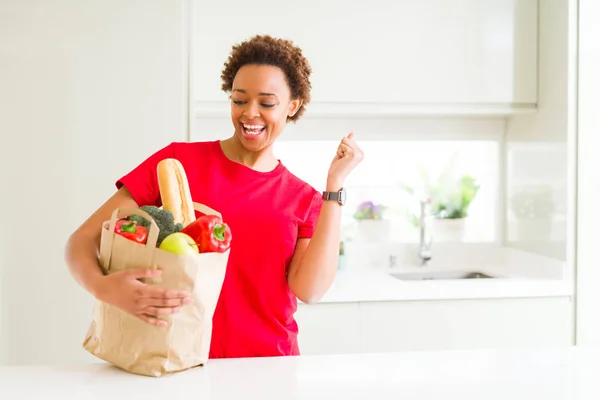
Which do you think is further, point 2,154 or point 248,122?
point 2,154

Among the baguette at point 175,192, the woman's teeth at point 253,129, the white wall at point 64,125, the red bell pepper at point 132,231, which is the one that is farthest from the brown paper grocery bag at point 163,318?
the white wall at point 64,125

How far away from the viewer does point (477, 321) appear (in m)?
2.61

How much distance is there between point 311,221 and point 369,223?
1627 mm

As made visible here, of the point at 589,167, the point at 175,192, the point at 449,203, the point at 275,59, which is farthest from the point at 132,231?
the point at 449,203

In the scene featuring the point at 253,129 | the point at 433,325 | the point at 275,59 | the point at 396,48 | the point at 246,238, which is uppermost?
the point at 396,48

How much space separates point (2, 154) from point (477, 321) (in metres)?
1.78

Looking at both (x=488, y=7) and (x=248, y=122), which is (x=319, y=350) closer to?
(x=248, y=122)

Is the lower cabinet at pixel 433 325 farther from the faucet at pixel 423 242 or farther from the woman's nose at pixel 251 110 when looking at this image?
the woman's nose at pixel 251 110

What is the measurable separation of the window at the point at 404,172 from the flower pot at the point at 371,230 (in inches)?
1.4

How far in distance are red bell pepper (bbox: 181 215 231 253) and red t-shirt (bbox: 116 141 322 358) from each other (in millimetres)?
376

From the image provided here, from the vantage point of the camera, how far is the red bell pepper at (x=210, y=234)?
110 cm

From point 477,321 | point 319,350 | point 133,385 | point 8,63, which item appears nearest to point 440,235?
point 477,321

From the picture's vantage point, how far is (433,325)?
8.47 feet

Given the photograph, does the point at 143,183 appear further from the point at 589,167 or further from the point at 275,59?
the point at 589,167
